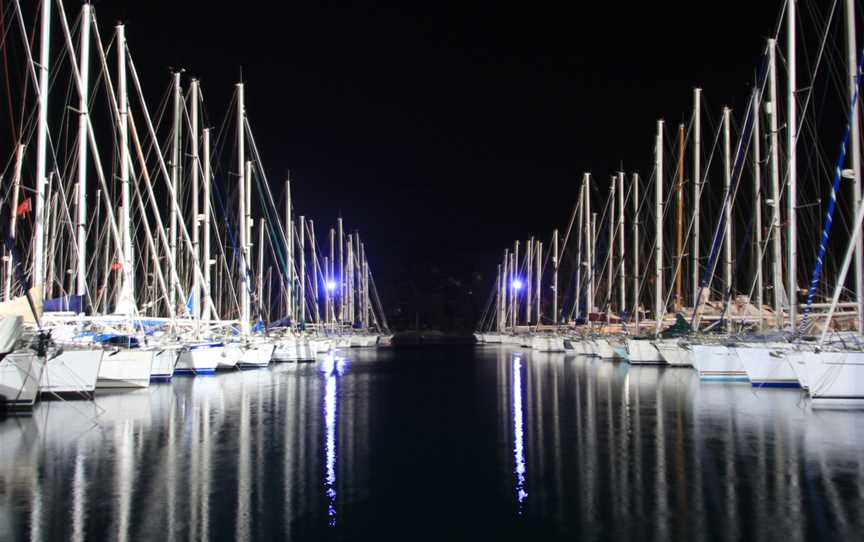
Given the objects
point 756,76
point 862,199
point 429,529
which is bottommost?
point 429,529

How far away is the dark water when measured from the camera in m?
11.5

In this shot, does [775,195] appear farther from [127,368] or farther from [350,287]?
[350,287]

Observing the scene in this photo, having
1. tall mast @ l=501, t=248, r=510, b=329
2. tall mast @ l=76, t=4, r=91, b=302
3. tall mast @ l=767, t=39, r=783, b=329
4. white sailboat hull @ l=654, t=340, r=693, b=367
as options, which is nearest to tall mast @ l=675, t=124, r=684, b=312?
white sailboat hull @ l=654, t=340, r=693, b=367

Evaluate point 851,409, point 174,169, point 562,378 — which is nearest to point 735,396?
point 851,409

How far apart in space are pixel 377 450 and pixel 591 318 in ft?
192

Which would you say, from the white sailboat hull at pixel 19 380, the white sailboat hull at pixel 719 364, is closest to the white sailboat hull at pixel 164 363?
the white sailboat hull at pixel 19 380

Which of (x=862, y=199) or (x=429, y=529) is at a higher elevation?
(x=862, y=199)

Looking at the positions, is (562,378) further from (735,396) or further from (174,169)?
(174,169)

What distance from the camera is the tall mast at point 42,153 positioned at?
83.6ft

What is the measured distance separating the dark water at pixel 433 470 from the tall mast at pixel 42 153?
14.6 ft

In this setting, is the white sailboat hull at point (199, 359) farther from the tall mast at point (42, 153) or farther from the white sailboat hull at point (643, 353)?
the white sailboat hull at point (643, 353)

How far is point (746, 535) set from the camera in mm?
10883

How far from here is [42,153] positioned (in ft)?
87.1

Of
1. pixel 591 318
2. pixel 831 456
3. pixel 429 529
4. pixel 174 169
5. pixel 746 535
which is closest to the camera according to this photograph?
pixel 746 535
